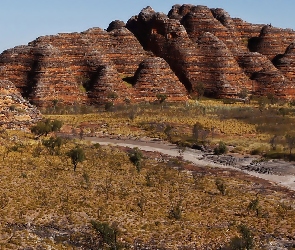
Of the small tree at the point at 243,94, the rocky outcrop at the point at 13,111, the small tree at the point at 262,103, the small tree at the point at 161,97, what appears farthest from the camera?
the small tree at the point at 243,94

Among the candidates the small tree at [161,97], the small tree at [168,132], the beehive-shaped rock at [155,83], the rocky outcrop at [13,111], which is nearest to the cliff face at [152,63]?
the beehive-shaped rock at [155,83]

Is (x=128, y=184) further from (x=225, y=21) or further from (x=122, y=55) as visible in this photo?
(x=225, y=21)

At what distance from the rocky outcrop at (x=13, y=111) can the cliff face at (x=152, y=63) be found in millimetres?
29314

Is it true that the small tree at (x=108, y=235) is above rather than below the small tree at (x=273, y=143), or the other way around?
below

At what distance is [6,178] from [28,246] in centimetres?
938

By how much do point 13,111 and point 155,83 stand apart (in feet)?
132

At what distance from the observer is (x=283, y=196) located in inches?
1126

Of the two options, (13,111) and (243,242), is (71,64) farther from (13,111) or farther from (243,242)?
(243,242)

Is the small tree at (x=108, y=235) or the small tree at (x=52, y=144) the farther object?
the small tree at (x=52, y=144)

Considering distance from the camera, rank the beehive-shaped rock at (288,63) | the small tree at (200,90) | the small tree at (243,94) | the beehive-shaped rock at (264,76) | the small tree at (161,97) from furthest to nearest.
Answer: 1. the beehive-shaped rock at (288,63)
2. the beehive-shaped rock at (264,76)
3. the small tree at (200,90)
4. the small tree at (243,94)
5. the small tree at (161,97)

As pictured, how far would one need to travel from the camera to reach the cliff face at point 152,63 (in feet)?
251

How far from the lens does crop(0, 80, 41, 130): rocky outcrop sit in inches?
1623

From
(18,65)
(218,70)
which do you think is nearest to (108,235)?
(18,65)

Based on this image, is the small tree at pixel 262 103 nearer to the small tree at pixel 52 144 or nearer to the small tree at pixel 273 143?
the small tree at pixel 273 143
